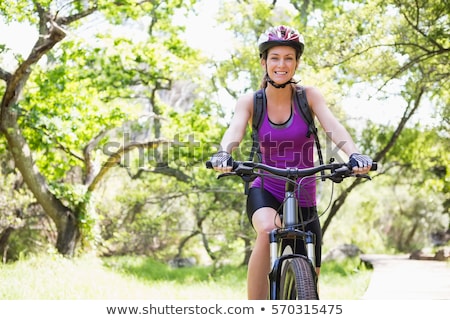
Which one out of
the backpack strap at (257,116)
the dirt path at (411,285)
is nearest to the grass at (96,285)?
the dirt path at (411,285)

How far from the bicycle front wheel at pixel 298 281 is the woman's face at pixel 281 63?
0.99 metres

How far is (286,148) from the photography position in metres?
3.05

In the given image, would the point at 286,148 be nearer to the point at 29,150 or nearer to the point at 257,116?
the point at 257,116

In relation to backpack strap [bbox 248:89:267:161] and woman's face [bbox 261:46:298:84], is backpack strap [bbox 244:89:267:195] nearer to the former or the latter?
backpack strap [bbox 248:89:267:161]

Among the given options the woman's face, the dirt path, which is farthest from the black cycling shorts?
the dirt path

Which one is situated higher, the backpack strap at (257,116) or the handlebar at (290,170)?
the backpack strap at (257,116)

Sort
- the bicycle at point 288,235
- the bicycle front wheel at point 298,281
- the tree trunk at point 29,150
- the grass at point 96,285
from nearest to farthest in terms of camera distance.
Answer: the bicycle front wheel at point 298,281, the bicycle at point 288,235, the grass at point 96,285, the tree trunk at point 29,150

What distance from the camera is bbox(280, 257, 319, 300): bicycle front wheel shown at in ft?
7.80

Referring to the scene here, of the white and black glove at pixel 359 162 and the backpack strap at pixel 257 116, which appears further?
the backpack strap at pixel 257 116

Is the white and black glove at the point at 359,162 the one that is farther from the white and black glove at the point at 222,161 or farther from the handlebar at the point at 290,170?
the white and black glove at the point at 222,161

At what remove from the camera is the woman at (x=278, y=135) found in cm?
298

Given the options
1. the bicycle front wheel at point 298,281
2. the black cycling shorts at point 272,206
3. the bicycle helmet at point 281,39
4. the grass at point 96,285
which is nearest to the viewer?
the bicycle front wheel at point 298,281

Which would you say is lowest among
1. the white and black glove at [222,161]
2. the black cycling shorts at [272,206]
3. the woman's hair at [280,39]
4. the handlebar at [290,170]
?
the black cycling shorts at [272,206]

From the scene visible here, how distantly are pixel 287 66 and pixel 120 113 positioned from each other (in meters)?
7.46
